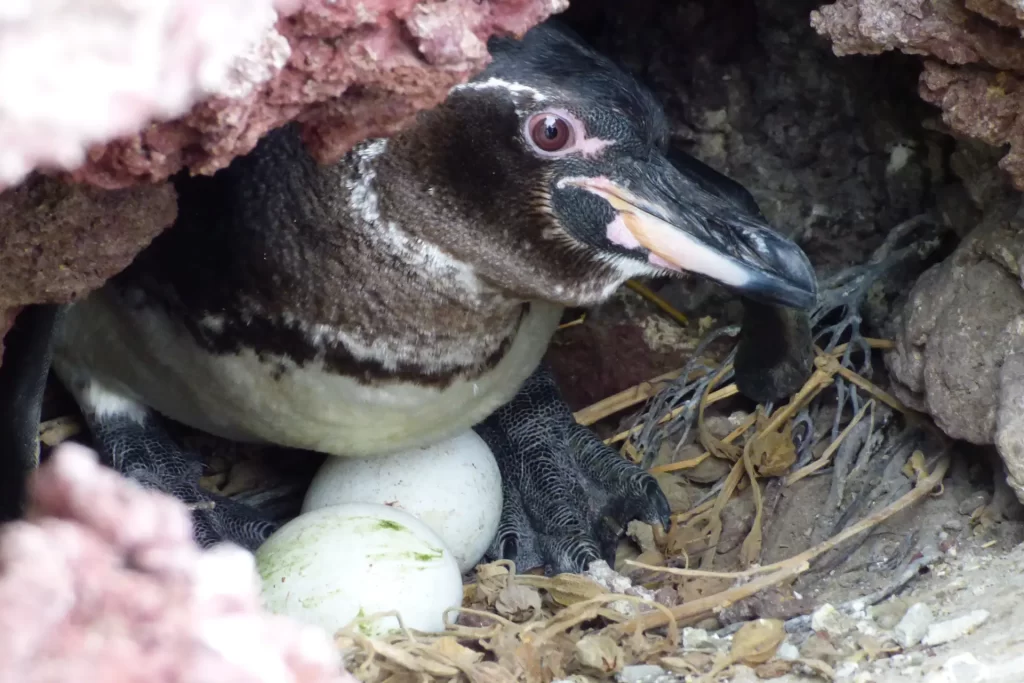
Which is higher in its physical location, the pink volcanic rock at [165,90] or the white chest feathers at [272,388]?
the pink volcanic rock at [165,90]

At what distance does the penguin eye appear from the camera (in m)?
1.42

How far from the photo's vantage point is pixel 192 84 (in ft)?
2.09

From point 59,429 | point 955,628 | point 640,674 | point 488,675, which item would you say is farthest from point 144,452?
point 955,628

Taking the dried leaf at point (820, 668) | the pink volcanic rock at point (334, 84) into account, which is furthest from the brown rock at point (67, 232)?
the dried leaf at point (820, 668)

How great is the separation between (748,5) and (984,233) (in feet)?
2.47

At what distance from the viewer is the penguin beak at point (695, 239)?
1.47 metres

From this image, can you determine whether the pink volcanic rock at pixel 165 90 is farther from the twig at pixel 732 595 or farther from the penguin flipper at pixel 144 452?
→ the penguin flipper at pixel 144 452

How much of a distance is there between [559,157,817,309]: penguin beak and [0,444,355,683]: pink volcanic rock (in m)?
0.90

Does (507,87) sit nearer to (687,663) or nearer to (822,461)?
(687,663)

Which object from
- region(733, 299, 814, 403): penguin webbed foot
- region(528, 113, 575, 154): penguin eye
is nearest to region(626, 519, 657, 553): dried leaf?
region(733, 299, 814, 403): penguin webbed foot

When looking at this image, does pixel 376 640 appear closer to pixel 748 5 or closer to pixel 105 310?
pixel 105 310

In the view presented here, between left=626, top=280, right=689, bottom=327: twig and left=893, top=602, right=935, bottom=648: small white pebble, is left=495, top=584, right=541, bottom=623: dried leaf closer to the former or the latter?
left=893, top=602, right=935, bottom=648: small white pebble

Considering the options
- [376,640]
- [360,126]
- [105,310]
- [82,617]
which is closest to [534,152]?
[360,126]

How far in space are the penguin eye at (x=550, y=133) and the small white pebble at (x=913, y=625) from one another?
0.72 metres
